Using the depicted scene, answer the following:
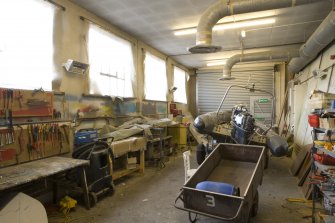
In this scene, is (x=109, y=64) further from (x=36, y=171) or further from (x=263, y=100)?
(x=263, y=100)

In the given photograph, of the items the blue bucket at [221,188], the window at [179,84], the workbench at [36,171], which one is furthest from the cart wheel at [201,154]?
the window at [179,84]

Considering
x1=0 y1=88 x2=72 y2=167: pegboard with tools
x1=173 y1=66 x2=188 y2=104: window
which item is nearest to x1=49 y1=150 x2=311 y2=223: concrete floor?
x1=0 y1=88 x2=72 y2=167: pegboard with tools

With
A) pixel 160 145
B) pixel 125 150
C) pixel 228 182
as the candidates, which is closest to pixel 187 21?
pixel 160 145

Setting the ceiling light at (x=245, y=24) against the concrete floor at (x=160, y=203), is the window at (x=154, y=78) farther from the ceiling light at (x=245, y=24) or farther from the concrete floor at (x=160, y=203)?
the concrete floor at (x=160, y=203)

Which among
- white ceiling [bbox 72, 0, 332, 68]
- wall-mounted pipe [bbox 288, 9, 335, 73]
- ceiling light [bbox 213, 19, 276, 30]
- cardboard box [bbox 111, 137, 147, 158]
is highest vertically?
white ceiling [bbox 72, 0, 332, 68]

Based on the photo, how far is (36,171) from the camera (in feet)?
7.79

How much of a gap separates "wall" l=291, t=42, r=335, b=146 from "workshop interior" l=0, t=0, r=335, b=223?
5cm

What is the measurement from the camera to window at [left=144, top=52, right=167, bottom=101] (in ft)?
21.1

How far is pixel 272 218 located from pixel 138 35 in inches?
187

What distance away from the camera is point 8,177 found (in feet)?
7.12

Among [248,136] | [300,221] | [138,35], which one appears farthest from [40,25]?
[300,221]

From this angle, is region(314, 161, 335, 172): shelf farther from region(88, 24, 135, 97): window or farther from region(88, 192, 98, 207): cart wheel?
region(88, 24, 135, 97): window

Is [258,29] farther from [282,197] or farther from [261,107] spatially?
[261,107]

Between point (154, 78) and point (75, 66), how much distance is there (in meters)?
3.42
